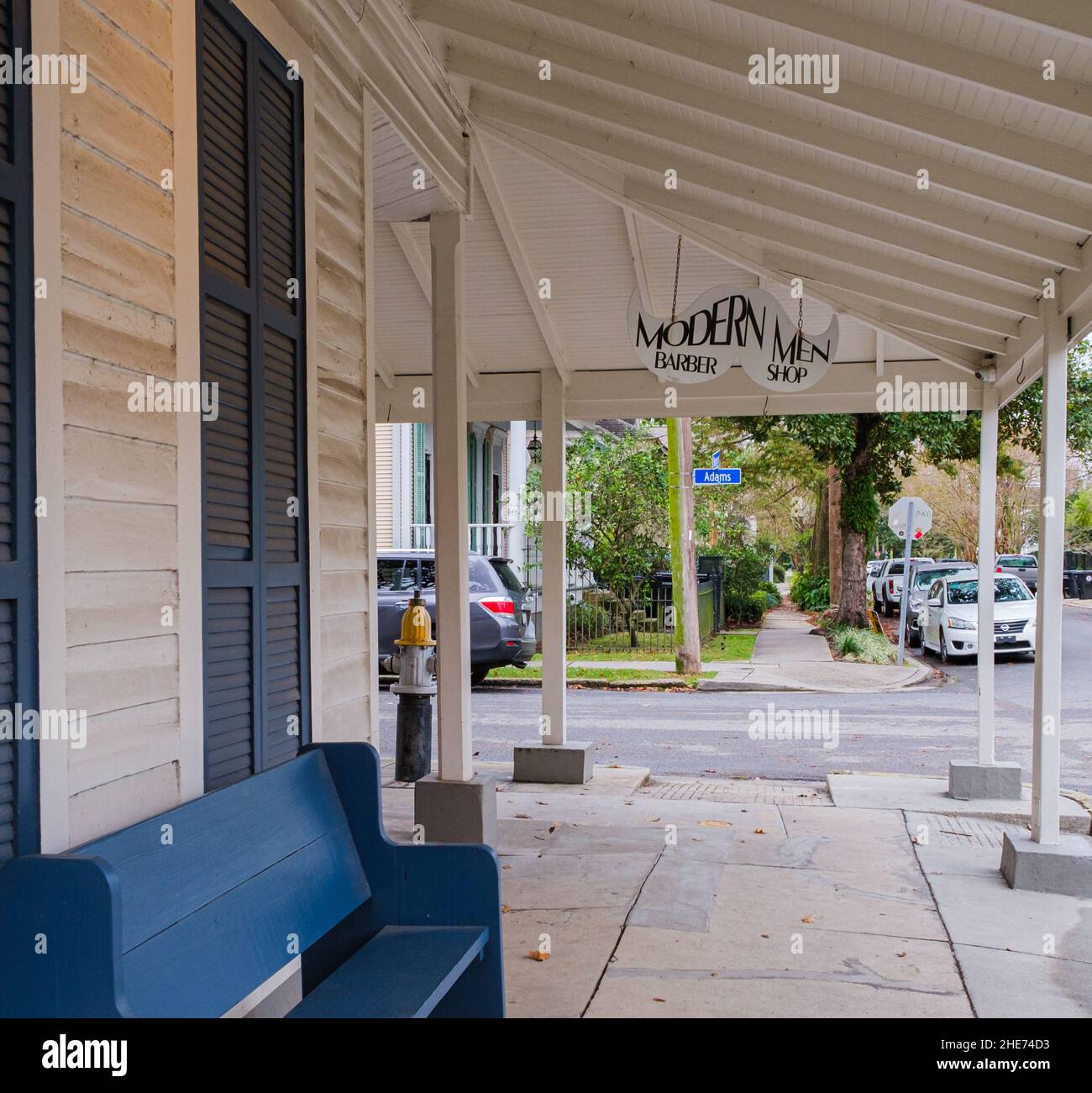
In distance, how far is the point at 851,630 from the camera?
20281 mm

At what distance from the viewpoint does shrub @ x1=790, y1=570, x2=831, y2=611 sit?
1254 inches

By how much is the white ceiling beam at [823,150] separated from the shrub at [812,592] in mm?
25658

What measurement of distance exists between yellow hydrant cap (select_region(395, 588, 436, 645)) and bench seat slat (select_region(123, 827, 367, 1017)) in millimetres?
6284

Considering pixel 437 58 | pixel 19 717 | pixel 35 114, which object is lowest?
pixel 19 717

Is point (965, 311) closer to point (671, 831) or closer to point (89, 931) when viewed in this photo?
point (671, 831)

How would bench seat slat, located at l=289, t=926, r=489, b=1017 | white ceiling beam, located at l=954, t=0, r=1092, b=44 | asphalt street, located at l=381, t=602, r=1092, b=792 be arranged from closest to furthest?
1. bench seat slat, located at l=289, t=926, r=489, b=1017
2. white ceiling beam, located at l=954, t=0, r=1092, b=44
3. asphalt street, located at l=381, t=602, r=1092, b=792

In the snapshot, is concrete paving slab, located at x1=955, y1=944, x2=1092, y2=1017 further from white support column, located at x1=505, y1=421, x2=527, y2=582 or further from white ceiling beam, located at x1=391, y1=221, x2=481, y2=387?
white support column, located at x1=505, y1=421, x2=527, y2=582

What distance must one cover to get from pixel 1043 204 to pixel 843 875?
3.85 m

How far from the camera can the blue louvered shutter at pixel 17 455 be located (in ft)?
7.46

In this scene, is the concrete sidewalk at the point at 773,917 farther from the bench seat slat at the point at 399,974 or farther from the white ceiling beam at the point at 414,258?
the white ceiling beam at the point at 414,258

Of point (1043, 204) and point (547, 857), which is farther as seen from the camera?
point (547, 857)

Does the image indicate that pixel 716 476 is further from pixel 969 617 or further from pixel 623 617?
pixel 969 617

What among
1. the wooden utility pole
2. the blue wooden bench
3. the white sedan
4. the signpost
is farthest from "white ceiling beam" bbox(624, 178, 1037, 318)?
the white sedan
